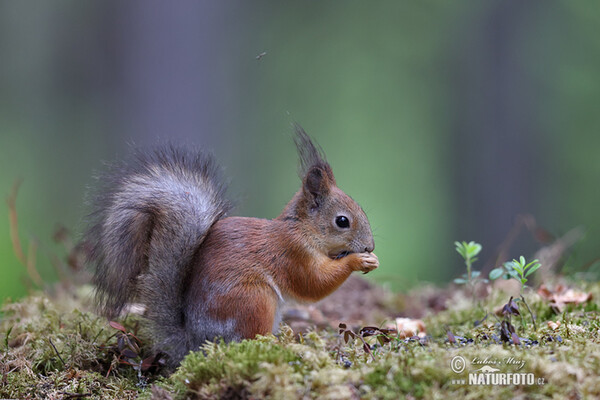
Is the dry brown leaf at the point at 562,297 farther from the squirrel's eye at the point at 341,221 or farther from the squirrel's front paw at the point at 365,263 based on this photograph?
the squirrel's eye at the point at 341,221

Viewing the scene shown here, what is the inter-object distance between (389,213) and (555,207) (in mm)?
3441

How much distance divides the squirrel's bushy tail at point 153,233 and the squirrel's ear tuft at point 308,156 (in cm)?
43

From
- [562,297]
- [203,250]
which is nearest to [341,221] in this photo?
[203,250]

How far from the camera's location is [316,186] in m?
2.67

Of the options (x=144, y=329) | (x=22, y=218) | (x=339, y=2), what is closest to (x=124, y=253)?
(x=144, y=329)

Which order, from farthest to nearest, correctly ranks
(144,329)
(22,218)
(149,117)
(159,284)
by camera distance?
(22,218)
(149,117)
(144,329)
(159,284)

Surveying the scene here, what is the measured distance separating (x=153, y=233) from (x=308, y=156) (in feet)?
2.66

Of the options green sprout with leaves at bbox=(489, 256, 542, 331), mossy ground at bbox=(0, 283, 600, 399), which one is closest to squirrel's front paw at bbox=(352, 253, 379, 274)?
mossy ground at bbox=(0, 283, 600, 399)

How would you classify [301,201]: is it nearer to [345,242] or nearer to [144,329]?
[345,242]

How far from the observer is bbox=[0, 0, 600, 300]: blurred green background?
6.47 meters

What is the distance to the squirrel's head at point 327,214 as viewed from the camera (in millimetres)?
2625

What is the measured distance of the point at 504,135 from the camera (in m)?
8.09

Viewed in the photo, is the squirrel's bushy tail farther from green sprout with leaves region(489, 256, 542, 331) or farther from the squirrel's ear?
green sprout with leaves region(489, 256, 542, 331)

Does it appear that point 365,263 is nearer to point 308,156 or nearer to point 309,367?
point 308,156
